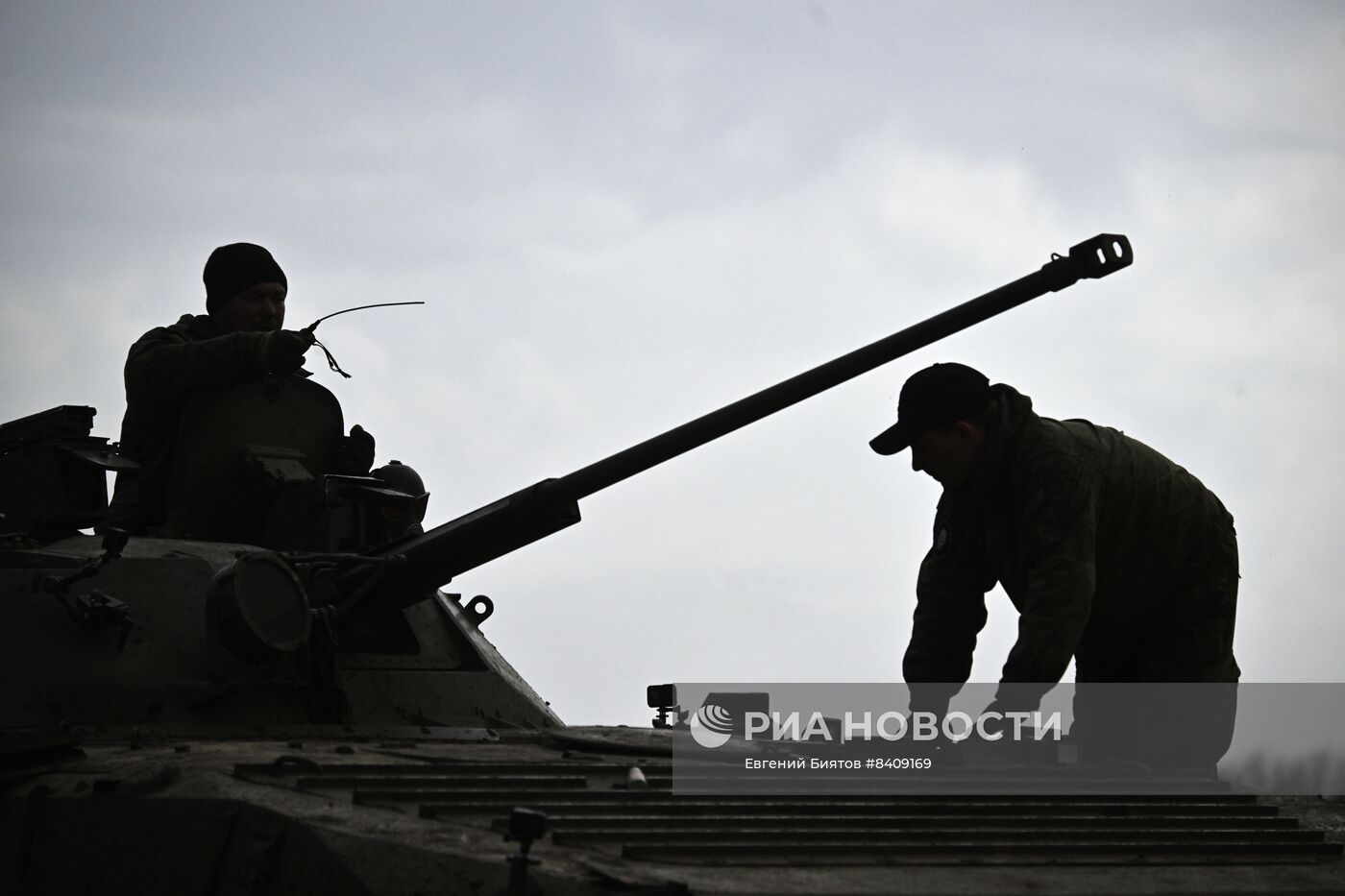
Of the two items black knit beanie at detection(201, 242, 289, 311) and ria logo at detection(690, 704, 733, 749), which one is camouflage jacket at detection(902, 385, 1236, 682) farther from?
black knit beanie at detection(201, 242, 289, 311)

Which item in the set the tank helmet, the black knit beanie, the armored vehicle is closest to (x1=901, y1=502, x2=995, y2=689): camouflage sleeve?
the armored vehicle

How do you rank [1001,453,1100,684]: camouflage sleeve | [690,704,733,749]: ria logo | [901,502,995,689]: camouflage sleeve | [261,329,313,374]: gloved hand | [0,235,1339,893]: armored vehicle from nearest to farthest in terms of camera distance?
[0,235,1339,893]: armored vehicle < [1001,453,1100,684]: camouflage sleeve < [690,704,733,749]: ria logo < [901,502,995,689]: camouflage sleeve < [261,329,313,374]: gloved hand

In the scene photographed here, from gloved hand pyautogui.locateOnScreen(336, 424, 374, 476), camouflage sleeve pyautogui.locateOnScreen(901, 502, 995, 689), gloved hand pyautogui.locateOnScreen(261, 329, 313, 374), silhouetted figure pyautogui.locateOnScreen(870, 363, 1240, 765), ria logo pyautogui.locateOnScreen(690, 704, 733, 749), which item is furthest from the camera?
gloved hand pyautogui.locateOnScreen(336, 424, 374, 476)

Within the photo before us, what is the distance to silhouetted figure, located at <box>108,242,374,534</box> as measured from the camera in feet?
24.6

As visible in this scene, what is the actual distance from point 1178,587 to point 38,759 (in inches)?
152

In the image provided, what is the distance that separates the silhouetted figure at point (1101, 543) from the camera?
598cm

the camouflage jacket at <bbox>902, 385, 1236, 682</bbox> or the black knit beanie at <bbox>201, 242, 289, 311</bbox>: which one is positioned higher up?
the black knit beanie at <bbox>201, 242, 289, 311</bbox>

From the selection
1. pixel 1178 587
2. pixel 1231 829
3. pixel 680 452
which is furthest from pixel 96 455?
pixel 1231 829

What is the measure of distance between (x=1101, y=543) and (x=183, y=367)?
3934 millimetres

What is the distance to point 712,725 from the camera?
243 inches

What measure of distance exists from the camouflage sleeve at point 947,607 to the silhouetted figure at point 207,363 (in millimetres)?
2870

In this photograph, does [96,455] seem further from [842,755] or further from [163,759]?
[842,755]

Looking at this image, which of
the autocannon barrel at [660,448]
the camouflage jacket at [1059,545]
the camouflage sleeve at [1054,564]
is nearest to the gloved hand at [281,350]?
the autocannon barrel at [660,448]

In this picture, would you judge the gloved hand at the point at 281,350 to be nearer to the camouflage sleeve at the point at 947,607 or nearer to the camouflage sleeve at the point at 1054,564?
the camouflage sleeve at the point at 947,607
